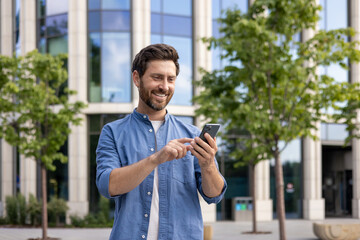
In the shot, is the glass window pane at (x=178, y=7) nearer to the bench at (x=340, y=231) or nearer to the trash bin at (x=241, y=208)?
the trash bin at (x=241, y=208)

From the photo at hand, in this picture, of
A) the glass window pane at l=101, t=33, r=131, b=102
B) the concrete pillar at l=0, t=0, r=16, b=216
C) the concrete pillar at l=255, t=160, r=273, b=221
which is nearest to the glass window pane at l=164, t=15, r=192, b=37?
the glass window pane at l=101, t=33, r=131, b=102

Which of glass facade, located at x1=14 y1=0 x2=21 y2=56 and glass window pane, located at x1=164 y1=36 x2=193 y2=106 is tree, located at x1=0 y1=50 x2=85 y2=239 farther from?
glass facade, located at x1=14 y1=0 x2=21 y2=56

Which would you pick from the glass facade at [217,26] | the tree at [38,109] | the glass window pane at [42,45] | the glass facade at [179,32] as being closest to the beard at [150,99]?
the tree at [38,109]

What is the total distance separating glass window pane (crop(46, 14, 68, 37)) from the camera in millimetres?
24719

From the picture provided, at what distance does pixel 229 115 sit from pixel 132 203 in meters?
11.3

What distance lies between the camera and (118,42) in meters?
24.2

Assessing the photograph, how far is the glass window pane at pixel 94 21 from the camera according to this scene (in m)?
24.2

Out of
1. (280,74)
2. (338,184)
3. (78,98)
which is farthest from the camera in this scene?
(338,184)

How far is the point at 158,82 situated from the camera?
281 centimetres

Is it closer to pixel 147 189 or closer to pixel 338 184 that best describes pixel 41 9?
pixel 338 184

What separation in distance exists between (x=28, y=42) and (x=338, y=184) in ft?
63.6

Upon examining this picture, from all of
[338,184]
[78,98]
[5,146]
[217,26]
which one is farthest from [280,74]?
[338,184]

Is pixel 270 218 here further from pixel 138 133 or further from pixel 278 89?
pixel 138 133

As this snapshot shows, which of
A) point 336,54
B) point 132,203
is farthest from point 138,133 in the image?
point 336,54
